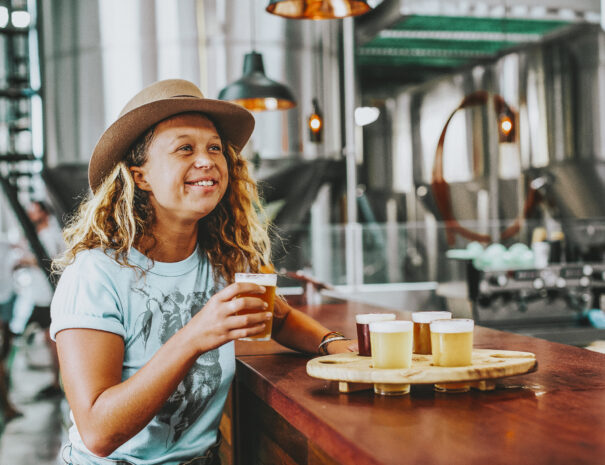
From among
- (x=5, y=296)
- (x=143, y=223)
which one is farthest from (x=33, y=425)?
(x=143, y=223)

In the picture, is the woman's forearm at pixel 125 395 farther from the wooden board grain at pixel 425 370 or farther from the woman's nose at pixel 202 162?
the woman's nose at pixel 202 162

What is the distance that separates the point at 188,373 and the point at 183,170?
0.50 meters

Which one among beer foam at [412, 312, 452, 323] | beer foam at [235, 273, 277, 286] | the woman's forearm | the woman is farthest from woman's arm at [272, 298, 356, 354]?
the woman's forearm

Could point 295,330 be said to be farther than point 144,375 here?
Yes

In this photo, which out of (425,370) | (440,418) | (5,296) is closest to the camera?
(440,418)

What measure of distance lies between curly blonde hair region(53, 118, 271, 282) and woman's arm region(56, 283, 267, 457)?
0.32 metres

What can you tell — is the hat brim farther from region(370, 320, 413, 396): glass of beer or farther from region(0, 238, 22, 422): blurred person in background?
region(0, 238, 22, 422): blurred person in background

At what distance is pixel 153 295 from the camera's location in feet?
5.35

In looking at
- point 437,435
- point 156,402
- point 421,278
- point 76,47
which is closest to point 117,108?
point 76,47

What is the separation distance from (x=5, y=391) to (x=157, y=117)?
3.91 metres

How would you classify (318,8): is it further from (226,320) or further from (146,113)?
(226,320)

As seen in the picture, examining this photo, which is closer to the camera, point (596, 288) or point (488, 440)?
point (488, 440)

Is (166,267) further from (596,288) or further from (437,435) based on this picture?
(596,288)

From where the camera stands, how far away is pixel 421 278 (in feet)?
22.1
